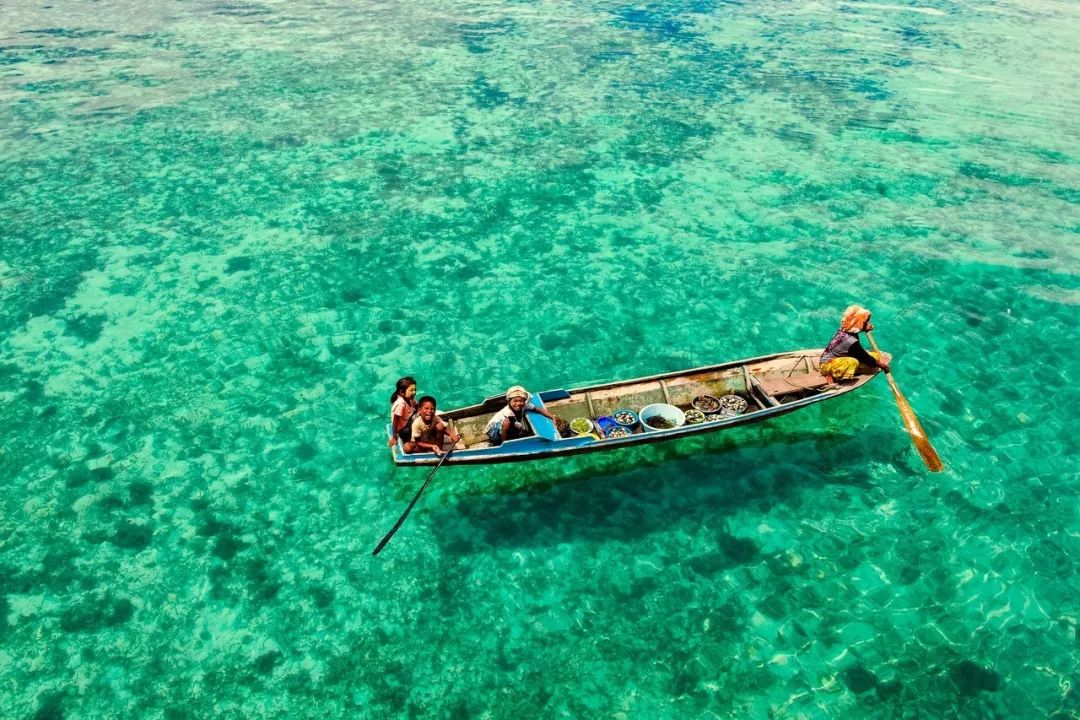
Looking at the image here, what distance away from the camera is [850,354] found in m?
13.3

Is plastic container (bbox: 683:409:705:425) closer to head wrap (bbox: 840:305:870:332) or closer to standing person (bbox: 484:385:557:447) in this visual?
standing person (bbox: 484:385:557:447)

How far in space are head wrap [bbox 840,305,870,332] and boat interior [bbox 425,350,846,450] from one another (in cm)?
106

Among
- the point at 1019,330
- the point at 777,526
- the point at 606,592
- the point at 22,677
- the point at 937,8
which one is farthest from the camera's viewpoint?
the point at 937,8

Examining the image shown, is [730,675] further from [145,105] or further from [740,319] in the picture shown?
[145,105]

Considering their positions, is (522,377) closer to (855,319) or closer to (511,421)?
(511,421)

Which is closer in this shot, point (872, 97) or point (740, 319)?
point (740, 319)

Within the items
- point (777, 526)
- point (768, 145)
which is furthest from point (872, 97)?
point (777, 526)

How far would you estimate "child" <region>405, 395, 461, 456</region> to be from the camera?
11438 millimetres

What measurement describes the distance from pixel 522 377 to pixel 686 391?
12.2 ft

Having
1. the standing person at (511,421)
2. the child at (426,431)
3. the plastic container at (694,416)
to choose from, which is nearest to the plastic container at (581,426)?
the standing person at (511,421)

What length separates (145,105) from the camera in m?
26.6

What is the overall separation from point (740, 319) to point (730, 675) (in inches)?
372

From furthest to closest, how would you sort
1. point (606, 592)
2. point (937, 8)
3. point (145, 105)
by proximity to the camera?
point (937, 8) → point (145, 105) → point (606, 592)

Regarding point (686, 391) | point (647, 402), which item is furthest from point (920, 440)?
point (647, 402)
